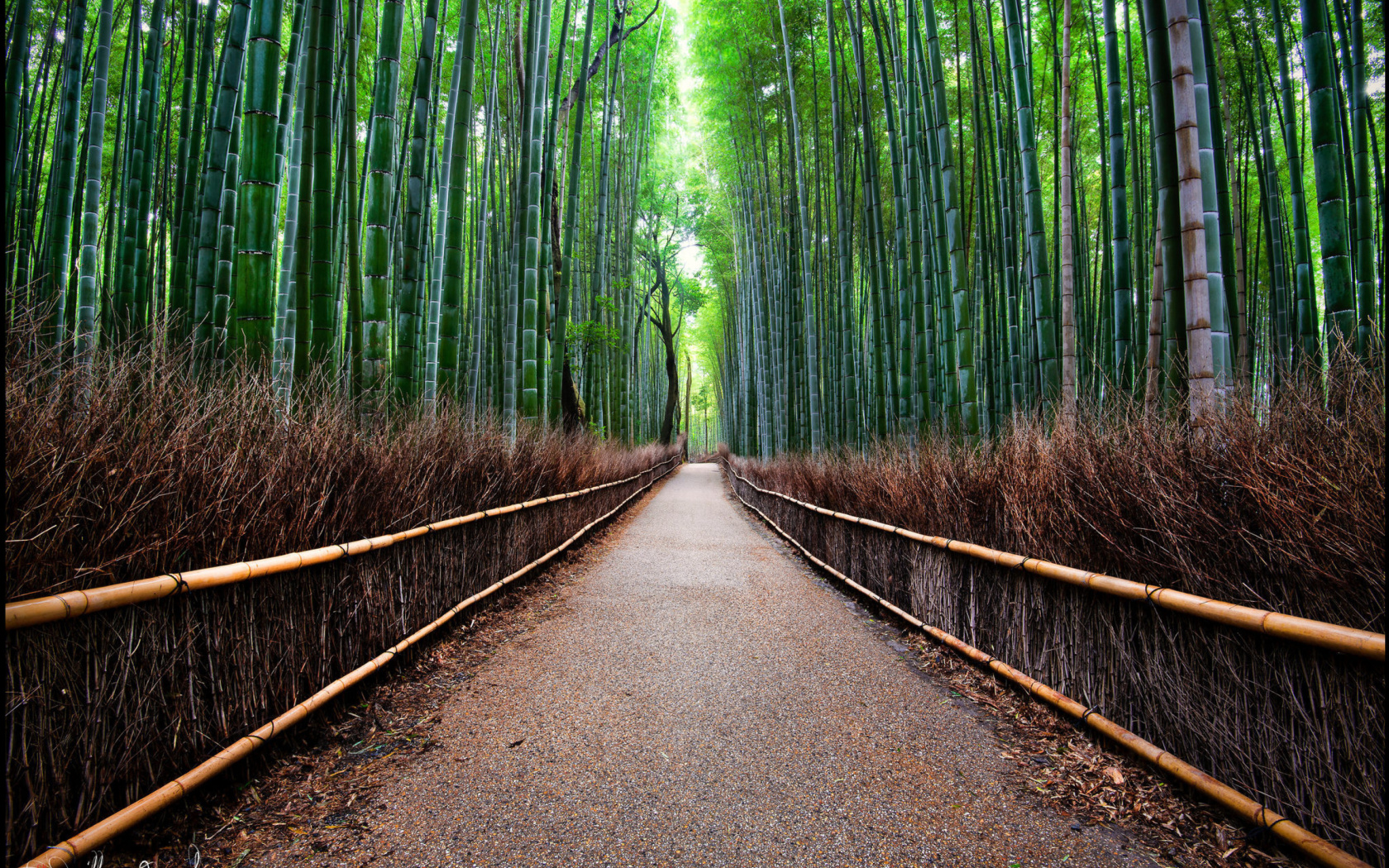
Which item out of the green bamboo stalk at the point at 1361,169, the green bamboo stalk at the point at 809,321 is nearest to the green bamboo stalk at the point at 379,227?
the green bamboo stalk at the point at 809,321

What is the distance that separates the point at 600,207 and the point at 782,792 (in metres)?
7.98

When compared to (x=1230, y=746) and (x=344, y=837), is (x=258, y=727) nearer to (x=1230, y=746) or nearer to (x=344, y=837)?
(x=344, y=837)

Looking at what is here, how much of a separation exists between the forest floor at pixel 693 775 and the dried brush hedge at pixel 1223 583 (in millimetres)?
162

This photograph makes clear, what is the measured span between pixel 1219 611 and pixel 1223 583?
0.47 feet

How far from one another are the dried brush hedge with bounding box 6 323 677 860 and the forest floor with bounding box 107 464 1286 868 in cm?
18

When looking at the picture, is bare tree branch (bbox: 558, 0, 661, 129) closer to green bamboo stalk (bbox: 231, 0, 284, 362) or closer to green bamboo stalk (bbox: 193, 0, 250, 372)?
green bamboo stalk (bbox: 193, 0, 250, 372)

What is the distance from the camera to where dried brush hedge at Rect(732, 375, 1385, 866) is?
4.29 feet

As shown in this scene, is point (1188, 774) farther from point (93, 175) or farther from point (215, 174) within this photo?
point (93, 175)

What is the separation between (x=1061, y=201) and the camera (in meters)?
5.19

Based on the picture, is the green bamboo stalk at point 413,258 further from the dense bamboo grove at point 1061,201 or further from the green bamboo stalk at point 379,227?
the dense bamboo grove at point 1061,201

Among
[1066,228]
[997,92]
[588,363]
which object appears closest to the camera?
[1066,228]

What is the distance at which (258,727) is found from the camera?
1.68m

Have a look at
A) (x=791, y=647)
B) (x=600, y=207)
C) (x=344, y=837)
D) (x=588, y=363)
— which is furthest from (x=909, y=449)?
(x=588, y=363)

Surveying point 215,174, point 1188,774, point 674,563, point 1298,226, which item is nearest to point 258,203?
point 215,174
